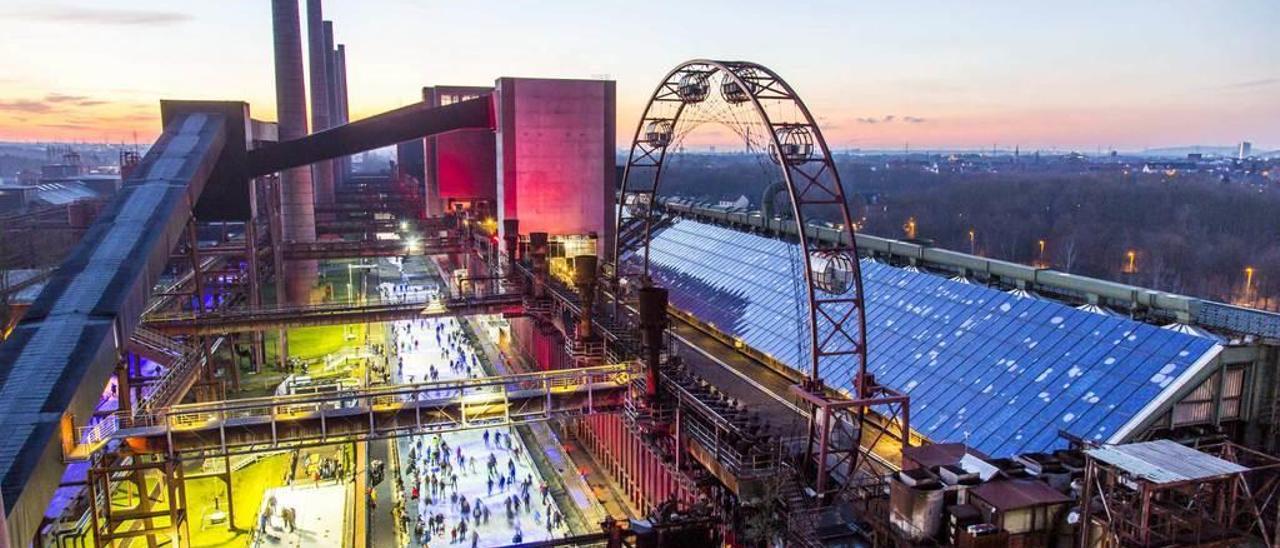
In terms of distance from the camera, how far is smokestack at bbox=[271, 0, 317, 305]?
233ft

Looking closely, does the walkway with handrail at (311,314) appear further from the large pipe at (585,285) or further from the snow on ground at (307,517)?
the large pipe at (585,285)

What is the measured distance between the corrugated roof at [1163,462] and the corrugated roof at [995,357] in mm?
8921

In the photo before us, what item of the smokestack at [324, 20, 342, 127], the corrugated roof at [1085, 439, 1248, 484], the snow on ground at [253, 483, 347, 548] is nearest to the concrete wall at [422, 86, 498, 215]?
the snow on ground at [253, 483, 347, 548]

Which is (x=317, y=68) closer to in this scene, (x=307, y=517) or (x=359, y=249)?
(x=359, y=249)

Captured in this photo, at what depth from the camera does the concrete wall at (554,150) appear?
54750 millimetres

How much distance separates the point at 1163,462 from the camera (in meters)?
14.4

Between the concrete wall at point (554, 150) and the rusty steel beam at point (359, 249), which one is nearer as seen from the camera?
the concrete wall at point (554, 150)

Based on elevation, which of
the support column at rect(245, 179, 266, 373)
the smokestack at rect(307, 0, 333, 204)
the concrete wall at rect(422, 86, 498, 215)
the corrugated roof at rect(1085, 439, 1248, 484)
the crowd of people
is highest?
the smokestack at rect(307, 0, 333, 204)

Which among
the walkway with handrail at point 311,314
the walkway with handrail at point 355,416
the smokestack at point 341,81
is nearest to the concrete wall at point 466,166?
the walkway with handrail at point 311,314

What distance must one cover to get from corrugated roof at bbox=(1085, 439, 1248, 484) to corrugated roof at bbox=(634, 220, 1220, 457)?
8921 mm

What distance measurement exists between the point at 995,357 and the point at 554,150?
3533 centimetres

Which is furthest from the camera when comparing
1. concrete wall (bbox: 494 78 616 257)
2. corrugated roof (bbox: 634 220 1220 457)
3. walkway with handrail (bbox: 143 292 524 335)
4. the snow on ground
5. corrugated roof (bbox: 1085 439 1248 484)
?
concrete wall (bbox: 494 78 616 257)

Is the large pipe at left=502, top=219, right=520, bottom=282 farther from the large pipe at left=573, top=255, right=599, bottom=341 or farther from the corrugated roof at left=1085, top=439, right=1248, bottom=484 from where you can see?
the corrugated roof at left=1085, top=439, right=1248, bottom=484

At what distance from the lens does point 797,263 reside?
4350 cm
